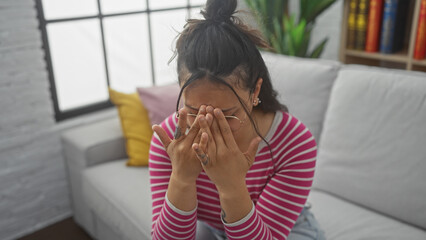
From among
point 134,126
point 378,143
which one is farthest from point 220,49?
point 134,126

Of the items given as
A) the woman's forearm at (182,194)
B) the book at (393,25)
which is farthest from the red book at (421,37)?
the woman's forearm at (182,194)

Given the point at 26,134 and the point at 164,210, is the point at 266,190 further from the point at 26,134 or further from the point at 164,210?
the point at 26,134

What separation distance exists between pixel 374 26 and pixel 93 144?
1.68 metres

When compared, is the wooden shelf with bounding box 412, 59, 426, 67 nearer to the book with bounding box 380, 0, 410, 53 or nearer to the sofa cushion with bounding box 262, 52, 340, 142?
the book with bounding box 380, 0, 410, 53

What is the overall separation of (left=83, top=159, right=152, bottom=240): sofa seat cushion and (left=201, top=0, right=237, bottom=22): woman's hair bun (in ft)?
2.70

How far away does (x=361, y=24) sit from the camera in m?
2.19

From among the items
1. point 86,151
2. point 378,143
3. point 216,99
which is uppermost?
point 216,99

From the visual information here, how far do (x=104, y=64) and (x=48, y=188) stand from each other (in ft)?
2.52

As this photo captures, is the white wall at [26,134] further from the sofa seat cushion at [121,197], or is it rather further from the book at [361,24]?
the book at [361,24]

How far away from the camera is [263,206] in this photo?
101 cm

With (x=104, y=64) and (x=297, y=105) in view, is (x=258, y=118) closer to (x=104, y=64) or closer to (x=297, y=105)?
(x=297, y=105)

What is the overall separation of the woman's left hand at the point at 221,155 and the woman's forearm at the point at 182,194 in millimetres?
85

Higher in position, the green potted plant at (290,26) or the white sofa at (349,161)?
the green potted plant at (290,26)

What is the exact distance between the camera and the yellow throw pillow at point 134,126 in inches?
Answer: 69.9
